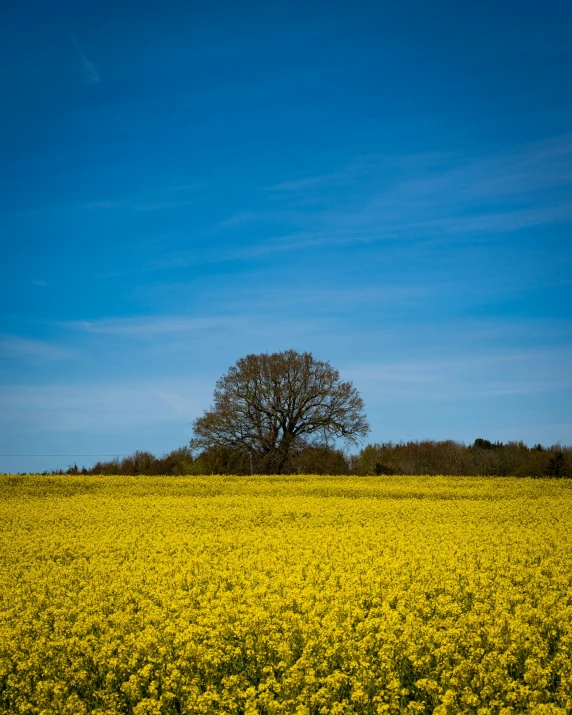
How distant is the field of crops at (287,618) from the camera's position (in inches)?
294

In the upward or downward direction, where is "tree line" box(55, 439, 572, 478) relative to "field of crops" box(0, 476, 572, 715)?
upward

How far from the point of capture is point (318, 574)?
12.1 metres

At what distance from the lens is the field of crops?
7.47m

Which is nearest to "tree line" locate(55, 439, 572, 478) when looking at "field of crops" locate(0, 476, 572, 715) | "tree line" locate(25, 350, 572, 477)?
"tree line" locate(25, 350, 572, 477)

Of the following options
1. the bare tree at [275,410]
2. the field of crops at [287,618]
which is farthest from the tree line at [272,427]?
the field of crops at [287,618]

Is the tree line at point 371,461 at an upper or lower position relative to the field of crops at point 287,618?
upper

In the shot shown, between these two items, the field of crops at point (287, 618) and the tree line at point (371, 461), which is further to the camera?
the tree line at point (371, 461)

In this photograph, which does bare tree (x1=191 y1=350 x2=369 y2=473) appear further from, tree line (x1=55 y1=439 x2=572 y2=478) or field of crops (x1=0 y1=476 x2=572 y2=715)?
field of crops (x1=0 y1=476 x2=572 y2=715)

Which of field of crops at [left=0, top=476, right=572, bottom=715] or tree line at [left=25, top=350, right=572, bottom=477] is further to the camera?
tree line at [left=25, top=350, right=572, bottom=477]

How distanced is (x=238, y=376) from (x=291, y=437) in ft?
21.6

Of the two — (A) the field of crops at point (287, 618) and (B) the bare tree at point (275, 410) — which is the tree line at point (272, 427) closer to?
(B) the bare tree at point (275, 410)

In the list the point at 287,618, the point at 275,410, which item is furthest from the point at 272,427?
the point at 287,618

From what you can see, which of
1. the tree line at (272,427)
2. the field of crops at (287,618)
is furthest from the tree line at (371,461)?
the field of crops at (287,618)

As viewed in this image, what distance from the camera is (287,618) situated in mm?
9492
